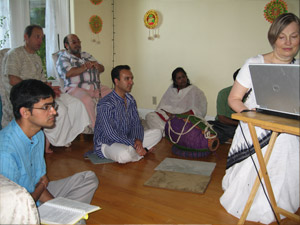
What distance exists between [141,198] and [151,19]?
3.71m

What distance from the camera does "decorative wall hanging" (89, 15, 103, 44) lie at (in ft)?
17.5

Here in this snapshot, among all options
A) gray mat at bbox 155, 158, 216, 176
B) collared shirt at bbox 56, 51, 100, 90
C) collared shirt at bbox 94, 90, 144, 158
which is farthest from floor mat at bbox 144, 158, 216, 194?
collared shirt at bbox 56, 51, 100, 90

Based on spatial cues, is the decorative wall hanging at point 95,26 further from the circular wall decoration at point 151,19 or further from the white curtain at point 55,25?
the circular wall decoration at point 151,19

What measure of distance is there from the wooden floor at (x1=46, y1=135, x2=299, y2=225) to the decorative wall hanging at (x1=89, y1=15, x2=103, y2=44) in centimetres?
279

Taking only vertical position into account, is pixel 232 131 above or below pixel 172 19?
below

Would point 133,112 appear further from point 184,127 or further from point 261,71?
point 261,71

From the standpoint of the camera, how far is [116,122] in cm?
321

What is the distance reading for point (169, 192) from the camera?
245 cm

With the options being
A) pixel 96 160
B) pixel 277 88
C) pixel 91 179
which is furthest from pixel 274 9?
pixel 91 179

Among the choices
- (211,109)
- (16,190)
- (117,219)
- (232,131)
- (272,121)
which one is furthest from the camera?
(211,109)

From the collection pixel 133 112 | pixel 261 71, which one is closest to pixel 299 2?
pixel 133 112

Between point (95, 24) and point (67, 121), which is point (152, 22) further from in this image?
point (67, 121)

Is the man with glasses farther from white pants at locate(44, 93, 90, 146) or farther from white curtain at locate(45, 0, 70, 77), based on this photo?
white curtain at locate(45, 0, 70, 77)

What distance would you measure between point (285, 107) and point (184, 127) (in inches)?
81.4
